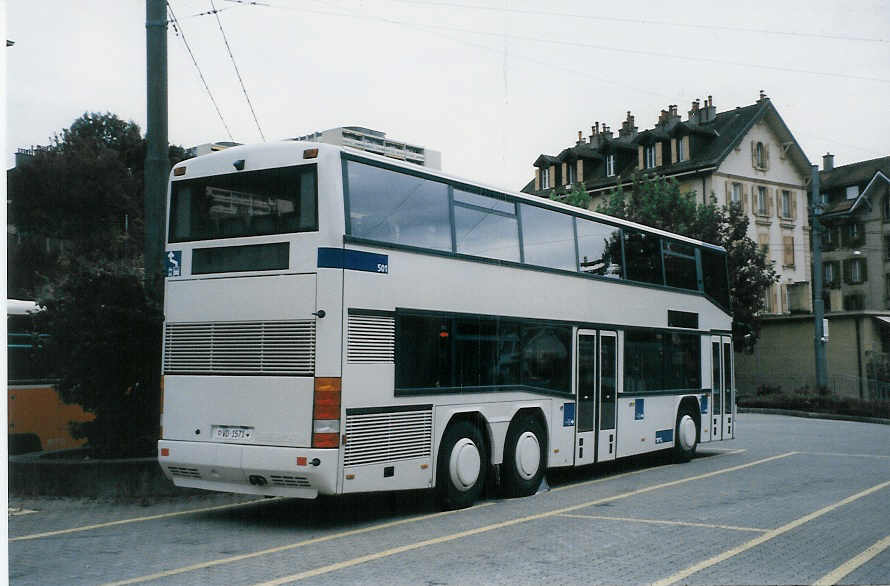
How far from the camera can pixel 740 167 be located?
188ft

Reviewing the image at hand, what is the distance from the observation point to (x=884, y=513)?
1122 cm

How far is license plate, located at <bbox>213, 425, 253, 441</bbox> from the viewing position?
1055 cm

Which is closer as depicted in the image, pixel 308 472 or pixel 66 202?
pixel 308 472

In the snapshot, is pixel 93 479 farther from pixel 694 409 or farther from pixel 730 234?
pixel 730 234

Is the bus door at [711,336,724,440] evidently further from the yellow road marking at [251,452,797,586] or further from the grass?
the grass

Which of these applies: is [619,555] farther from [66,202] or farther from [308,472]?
[66,202]

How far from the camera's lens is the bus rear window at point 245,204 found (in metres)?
10.6

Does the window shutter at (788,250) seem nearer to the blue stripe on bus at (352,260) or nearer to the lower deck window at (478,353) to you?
the lower deck window at (478,353)

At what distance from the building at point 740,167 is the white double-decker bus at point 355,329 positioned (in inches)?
1681

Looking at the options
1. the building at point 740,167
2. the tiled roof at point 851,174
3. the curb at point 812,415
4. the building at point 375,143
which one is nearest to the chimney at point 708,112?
the building at point 740,167

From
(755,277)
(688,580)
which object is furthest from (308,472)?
(755,277)

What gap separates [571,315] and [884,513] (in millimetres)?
5155

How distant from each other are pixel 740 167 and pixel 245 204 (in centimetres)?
5033

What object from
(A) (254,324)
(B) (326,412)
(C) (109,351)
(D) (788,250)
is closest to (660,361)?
(B) (326,412)
